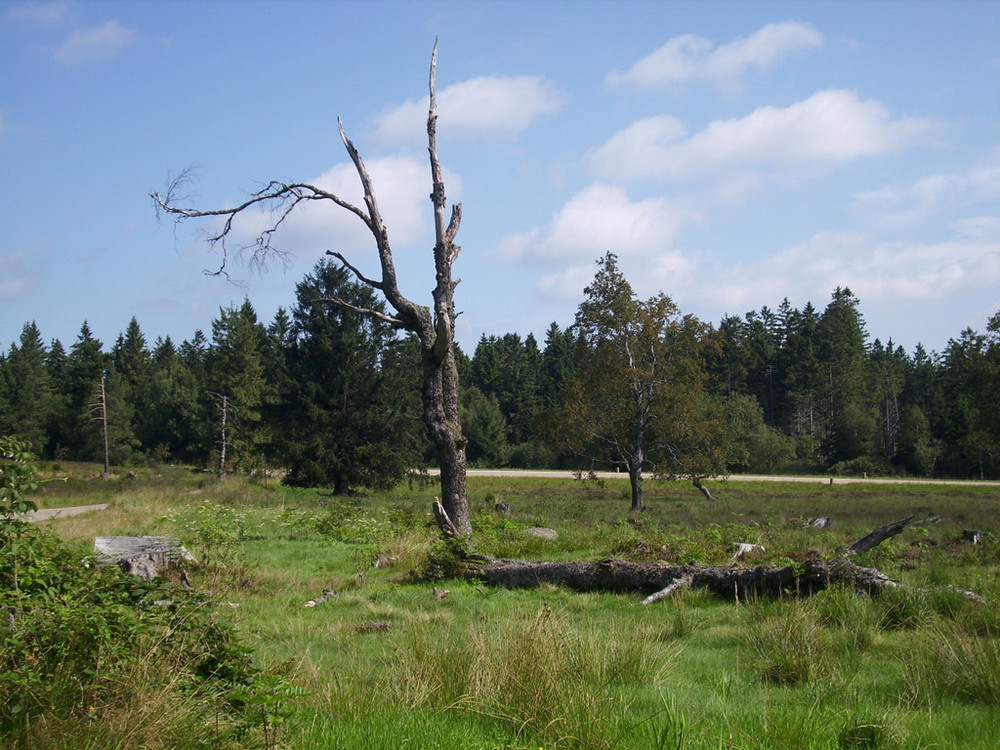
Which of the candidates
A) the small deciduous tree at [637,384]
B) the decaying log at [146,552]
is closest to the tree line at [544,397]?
the small deciduous tree at [637,384]

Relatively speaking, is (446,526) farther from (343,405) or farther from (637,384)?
(343,405)

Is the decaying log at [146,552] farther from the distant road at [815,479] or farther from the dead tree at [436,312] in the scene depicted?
the distant road at [815,479]

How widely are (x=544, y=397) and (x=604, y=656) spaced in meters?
84.0

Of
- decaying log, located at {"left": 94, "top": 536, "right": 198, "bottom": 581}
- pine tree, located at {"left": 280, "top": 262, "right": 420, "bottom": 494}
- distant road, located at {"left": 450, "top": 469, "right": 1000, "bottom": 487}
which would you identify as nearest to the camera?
decaying log, located at {"left": 94, "top": 536, "right": 198, "bottom": 581}

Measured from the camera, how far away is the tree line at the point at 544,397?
28.8 metres

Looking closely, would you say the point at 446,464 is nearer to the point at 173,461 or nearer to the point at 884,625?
the point at 884,625

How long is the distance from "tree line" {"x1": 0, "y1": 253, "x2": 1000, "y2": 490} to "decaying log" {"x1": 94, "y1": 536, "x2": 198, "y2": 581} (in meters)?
5.52

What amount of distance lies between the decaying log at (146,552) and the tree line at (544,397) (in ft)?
→ 18.1

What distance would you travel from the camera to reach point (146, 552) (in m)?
10.3

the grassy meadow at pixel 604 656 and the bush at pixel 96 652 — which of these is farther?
the grassy meadow at pixel 604 656

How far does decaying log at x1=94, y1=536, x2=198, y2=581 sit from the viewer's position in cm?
923

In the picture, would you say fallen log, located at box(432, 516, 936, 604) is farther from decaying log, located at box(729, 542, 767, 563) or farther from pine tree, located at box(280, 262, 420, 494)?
pine tree, located at box(280, 262, 420, 494)

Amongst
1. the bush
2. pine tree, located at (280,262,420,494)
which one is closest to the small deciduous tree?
pine tree, located at (280,262,420,494)

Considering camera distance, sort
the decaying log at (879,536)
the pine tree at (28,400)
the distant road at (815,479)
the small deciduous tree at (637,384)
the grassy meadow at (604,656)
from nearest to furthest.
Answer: the grassy meadow at (604,656) → the decaying log at (879,536) → the small deciduous tree at (637,384) → the distant road at (815,479) → the pine tree at (28,400)
